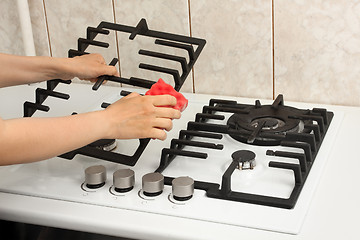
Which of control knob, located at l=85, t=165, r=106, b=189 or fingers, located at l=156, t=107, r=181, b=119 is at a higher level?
fingers, located at l=156, t=107, r=181, b=119

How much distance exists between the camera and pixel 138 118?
3.74ft

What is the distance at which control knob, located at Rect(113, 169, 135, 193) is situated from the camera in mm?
1178

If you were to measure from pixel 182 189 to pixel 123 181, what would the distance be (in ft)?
0.41

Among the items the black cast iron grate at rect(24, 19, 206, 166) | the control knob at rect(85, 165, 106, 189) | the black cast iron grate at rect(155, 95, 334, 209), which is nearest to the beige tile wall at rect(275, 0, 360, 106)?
the black cast iron grate at rect(155, 95, 334, 209)

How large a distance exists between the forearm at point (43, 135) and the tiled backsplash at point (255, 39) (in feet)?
1.91

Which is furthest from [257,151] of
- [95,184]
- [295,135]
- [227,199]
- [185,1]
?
[185,1]

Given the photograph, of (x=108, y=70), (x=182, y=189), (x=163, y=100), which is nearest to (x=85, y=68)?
(x=108, y=70)

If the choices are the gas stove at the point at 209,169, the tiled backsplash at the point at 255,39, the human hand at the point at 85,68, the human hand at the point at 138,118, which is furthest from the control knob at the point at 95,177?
the tiled backsplash at the point at 255,39

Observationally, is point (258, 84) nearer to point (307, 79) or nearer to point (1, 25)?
point (307, 79)

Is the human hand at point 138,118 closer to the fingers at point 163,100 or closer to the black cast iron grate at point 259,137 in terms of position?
the fingers at point 163,100

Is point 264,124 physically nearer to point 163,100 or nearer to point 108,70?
point 163,100

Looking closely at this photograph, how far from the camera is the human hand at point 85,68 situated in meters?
1.36

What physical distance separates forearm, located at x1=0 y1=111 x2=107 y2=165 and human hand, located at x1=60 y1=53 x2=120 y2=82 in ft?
0.91

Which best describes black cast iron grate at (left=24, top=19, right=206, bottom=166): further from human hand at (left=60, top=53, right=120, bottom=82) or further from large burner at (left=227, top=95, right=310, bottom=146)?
large burner at (left=227, top=95, right=310, bottom=146)
